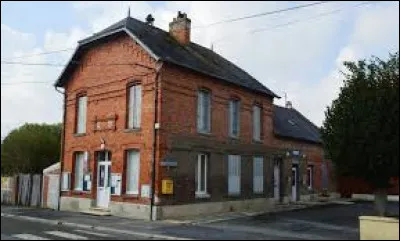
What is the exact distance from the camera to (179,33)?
83.9 feet

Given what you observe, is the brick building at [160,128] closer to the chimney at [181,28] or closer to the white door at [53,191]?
the chimney at [181,28]

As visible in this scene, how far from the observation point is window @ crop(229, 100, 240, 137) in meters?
24.9

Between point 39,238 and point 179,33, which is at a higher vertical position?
point 179,33

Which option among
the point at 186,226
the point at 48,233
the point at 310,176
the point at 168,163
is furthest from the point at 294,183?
the point at 48,233

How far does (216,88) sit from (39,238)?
37.7ft

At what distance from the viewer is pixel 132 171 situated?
71.7 ft

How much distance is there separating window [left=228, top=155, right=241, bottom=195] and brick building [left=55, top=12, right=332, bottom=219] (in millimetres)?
46

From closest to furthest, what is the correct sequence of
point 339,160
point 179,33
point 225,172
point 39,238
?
point 39,238, point 339,160, point 225,172, point 179,33

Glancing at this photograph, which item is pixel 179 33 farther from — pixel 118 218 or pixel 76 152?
pixel 118 218

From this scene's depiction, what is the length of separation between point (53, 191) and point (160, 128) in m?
7.94

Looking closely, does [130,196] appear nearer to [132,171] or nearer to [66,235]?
[132,171]

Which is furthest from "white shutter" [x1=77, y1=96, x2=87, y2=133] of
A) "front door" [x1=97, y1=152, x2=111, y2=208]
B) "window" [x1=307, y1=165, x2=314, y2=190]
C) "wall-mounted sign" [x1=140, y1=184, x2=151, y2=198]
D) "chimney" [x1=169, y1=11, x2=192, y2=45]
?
"window" [x1=307, y1=165, x2=314, y2=190]

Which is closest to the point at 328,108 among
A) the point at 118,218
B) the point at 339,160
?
the point at 339,160

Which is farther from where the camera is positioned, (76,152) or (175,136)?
(76,152)
